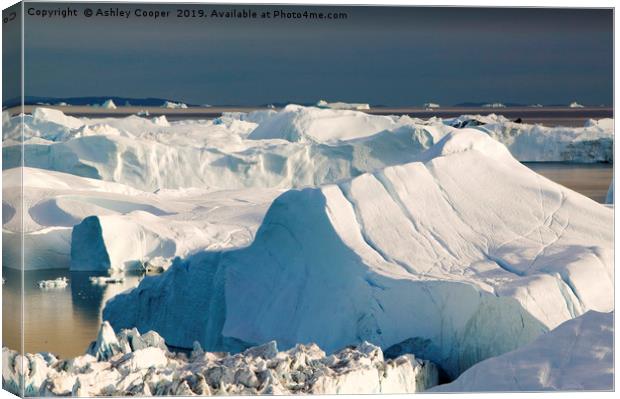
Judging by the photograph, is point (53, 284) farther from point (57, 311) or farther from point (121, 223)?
point (57, 311)

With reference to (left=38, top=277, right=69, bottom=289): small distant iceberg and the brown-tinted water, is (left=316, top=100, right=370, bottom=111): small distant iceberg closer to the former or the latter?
the brown-tinted water

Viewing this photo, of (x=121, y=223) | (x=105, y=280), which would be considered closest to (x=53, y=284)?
(x=105, y=280)

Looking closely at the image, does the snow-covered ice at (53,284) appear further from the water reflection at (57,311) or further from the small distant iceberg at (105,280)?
the small distant iceberg at (105,280)

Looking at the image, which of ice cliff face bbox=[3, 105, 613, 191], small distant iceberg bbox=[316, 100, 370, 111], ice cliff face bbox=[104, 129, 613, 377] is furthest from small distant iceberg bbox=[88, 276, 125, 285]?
small distant iceberg bbox=[316, 100, 370, 111]

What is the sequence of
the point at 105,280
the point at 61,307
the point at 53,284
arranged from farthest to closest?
1. the point at 105,280
2. the point at 53,284
3. the point at 61,307

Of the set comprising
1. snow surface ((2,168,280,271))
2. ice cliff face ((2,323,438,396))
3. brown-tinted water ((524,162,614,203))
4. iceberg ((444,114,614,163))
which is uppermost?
iceberg ((444,114,614,163))
